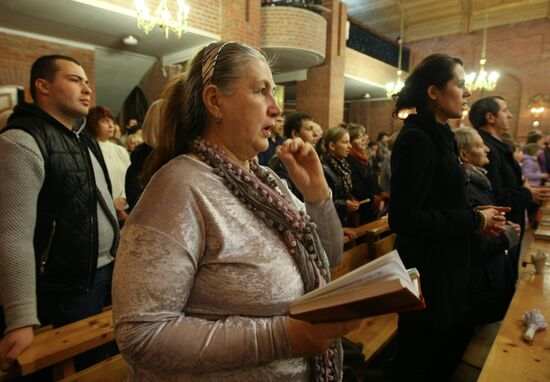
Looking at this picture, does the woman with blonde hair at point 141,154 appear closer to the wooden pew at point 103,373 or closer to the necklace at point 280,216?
the wooden pew at point 103,373

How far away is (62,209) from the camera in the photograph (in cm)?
163

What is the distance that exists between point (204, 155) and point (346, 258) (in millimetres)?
2134

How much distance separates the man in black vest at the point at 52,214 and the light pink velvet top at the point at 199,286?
0.78m

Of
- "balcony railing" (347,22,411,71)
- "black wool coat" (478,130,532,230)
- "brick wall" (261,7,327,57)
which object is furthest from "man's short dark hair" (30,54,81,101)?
"balcony railing" (347,22,411,71)

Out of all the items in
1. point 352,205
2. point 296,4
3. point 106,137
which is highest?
point 296,4

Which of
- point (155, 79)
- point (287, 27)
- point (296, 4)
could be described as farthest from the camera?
point (155, 79)

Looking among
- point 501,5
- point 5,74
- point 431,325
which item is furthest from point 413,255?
point 501,5

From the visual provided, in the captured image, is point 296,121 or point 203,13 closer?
point 296,121

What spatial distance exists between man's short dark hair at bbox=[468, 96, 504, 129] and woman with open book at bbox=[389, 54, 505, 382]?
1357 millimetres

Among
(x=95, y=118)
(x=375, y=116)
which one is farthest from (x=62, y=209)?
(x=375, y=116)

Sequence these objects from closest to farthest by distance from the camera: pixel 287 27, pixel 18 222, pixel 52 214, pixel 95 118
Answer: pixel 18 222
pixel 52 214
pixel 95 118
pixel 287 27

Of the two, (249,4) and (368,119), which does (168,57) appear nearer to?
(249,4)

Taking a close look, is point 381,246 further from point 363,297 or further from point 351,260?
point 363,297

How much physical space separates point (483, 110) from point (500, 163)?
50cm
